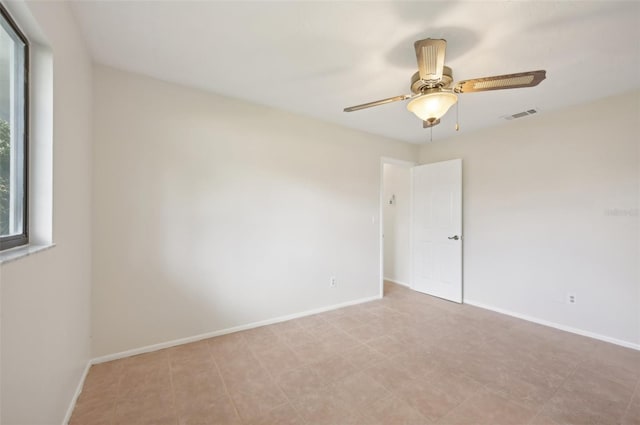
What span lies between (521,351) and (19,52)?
13.1 ft

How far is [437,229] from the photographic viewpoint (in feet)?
13.0

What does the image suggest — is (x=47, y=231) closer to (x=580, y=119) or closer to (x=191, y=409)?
(x=191, y=409)

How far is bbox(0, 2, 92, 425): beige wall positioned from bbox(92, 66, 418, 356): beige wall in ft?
0.60

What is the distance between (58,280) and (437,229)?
4.10 meters

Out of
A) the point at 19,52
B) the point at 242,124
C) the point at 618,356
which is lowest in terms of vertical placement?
the point at 618,356

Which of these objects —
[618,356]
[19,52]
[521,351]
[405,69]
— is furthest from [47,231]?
[618,356]

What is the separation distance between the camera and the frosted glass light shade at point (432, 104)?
66.4 inches

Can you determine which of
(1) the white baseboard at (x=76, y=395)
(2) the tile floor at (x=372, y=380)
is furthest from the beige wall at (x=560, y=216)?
(1) the white baseboard at (x=76, y=395)

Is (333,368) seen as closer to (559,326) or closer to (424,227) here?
(559,326)

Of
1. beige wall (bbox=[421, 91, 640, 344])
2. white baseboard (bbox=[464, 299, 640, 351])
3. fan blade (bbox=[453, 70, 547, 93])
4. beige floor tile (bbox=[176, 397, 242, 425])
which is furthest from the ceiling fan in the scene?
white baseboard (bbox=[464, 299, 640, 351])

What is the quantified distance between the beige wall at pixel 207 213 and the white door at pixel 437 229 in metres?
1.30

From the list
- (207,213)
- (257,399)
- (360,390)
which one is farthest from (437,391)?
(207,213)

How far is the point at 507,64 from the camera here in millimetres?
2012

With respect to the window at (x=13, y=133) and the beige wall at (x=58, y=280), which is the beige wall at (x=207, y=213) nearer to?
the beige wall at (x=58, y=280)
